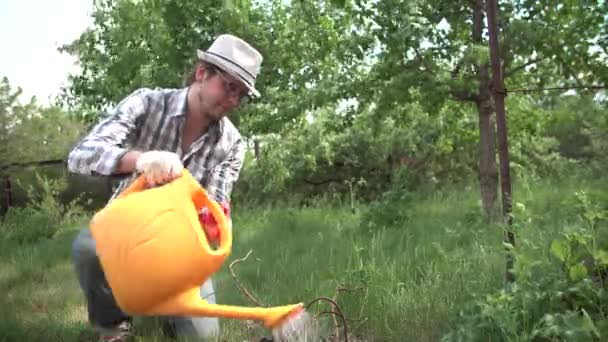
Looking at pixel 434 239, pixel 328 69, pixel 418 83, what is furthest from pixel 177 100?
pixel 328 69

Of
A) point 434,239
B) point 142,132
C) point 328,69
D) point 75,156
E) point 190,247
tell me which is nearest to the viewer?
Result: point 190,247

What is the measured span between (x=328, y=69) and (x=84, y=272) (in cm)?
374

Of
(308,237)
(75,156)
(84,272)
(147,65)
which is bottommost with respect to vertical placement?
(308,237)

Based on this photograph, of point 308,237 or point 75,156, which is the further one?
point 308,237

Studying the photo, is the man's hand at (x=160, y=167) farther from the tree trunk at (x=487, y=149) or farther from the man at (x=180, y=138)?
the tree trunk at (x=487, y=149)

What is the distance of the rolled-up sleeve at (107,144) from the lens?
82.9 inches

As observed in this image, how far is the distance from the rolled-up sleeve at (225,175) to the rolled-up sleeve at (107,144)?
1.18ft

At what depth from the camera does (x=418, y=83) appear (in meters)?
4.76

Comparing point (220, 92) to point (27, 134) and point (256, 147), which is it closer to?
point (256, 147)

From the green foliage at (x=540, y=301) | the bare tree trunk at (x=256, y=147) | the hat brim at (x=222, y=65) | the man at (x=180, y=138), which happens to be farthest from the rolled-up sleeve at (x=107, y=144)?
the bare tree trunk at (x=256, y=147)

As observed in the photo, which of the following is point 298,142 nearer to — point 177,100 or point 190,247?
point 177,100

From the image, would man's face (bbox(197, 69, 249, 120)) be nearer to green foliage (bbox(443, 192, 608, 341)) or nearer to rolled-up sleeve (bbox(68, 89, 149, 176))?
rolled-up sleeve (bbox(68, 89, 149, 176))

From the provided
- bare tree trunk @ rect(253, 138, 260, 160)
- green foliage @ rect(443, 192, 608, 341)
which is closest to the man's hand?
green foliage @ rect(443, 192, 608, 341)

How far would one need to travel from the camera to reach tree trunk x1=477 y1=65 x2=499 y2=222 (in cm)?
494
